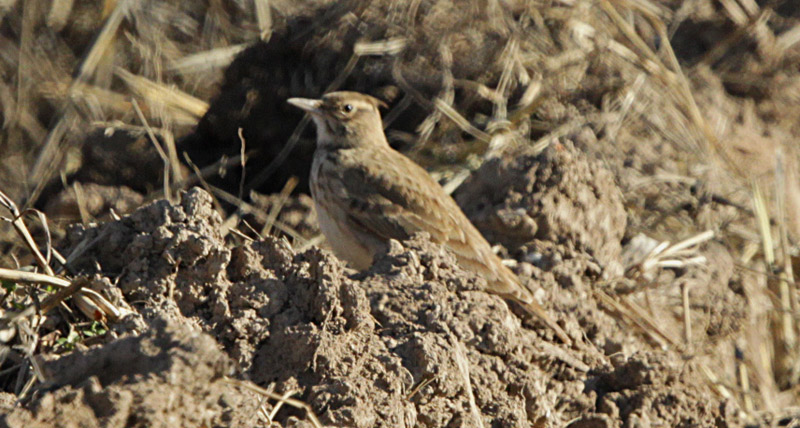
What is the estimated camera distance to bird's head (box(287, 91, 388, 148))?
6.06 metres

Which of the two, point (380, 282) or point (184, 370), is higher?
point (184, 370)

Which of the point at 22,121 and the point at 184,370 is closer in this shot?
the point at 184,370

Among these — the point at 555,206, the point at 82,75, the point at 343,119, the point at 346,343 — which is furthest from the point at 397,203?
the point at 82,75

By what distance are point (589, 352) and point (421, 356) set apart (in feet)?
4.15

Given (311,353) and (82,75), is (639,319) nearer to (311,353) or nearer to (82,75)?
(311,353)

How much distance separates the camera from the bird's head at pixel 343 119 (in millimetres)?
6059

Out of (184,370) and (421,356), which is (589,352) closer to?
(421,356)

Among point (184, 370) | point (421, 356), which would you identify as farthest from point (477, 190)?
point (184, 370)

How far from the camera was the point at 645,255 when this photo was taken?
557 centimetres

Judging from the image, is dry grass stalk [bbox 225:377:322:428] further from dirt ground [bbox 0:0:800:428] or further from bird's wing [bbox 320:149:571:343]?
bird's wing [bbox 320:149:571:343]

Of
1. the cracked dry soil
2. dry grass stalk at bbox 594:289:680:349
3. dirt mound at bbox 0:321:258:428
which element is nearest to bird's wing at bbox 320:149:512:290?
dry grass stalk at bbox 594:289:680:349

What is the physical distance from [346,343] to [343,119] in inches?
124

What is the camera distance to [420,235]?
12.6 feet

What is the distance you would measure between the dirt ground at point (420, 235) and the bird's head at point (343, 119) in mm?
606
